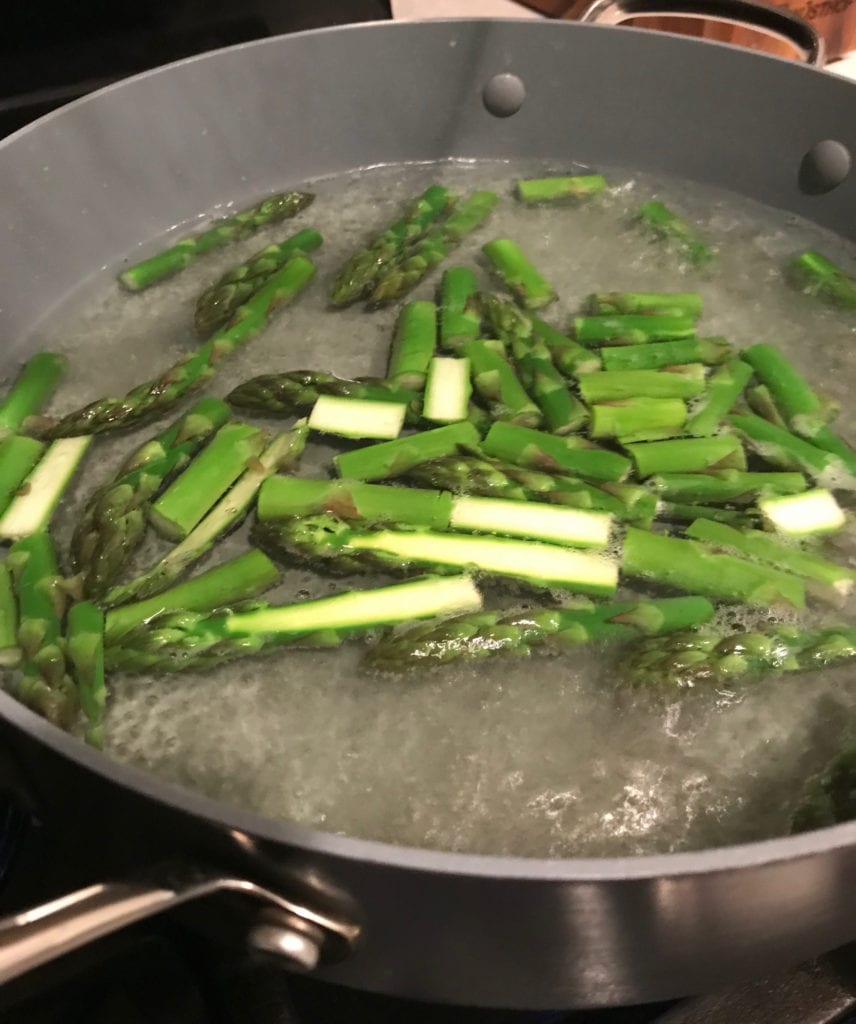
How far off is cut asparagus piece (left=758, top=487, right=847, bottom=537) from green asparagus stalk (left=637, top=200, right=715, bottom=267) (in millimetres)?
491

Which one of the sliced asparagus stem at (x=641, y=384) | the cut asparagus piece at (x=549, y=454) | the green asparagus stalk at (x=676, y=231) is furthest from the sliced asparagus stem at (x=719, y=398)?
the green asparagus stalk at (x=676, y=231)

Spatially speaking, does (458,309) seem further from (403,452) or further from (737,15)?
(737,15)

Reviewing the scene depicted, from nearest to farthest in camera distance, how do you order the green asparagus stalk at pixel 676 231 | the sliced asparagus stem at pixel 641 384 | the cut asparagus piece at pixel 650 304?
the sliced asparagus stem at pixel 641 384 → the cut asparagus piece at pixel 650 304 → the green asparagus stalk at pixel 676 231

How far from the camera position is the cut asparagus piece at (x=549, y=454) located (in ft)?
3.63

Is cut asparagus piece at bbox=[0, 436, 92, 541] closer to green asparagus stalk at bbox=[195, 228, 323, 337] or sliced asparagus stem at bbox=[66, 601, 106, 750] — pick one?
sliced asparagus stem at bbox=[66, 601, 106, 750]

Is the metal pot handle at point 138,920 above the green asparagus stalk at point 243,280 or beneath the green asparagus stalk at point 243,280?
beneath

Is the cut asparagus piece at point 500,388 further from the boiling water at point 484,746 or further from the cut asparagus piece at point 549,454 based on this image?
the boiling water at point 484,746

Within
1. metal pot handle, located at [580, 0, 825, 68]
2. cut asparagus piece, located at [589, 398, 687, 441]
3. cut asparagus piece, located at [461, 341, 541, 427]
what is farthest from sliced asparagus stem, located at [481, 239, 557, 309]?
metal pot handle, located at [580, 0, 825, 68]

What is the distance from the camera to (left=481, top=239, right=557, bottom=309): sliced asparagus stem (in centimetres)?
134

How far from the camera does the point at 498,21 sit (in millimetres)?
1417

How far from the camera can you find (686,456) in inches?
43.8

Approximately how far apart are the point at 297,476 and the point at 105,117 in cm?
62

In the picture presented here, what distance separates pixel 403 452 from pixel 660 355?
0.39 meters

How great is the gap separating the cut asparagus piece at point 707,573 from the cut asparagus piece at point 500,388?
246 millimetres
